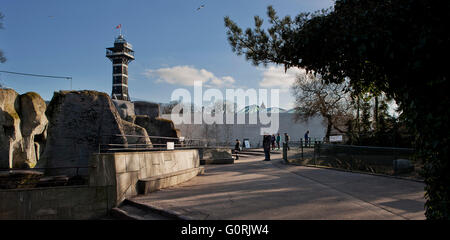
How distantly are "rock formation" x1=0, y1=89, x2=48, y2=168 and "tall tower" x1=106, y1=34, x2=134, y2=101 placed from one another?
6974cm

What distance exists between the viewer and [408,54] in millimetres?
3111

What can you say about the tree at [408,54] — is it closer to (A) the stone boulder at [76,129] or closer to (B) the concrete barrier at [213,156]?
(A) the stone boulder at [76,129]

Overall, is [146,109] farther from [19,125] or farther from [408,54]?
[408,54]

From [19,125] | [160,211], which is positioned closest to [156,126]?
[19,125]

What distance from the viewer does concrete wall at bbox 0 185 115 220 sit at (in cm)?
605

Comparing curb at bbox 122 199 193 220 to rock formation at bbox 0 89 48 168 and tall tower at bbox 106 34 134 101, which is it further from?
tall tower at bbox 106 34 134 101

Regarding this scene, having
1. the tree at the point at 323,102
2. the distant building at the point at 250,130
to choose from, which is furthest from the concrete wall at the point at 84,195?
the distant building at the point at 250,130

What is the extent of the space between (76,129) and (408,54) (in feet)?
26.4

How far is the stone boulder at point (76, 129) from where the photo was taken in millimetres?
7922

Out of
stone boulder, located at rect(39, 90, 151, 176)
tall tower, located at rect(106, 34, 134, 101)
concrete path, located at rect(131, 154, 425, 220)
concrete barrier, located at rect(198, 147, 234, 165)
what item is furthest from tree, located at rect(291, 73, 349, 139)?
tall tower, located at rect(106, 34, 134, 101)

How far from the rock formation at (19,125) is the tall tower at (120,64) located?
69.7 metres

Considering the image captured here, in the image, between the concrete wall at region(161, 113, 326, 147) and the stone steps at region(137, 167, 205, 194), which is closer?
the stone steps at region(137, 167, 205, 194)
